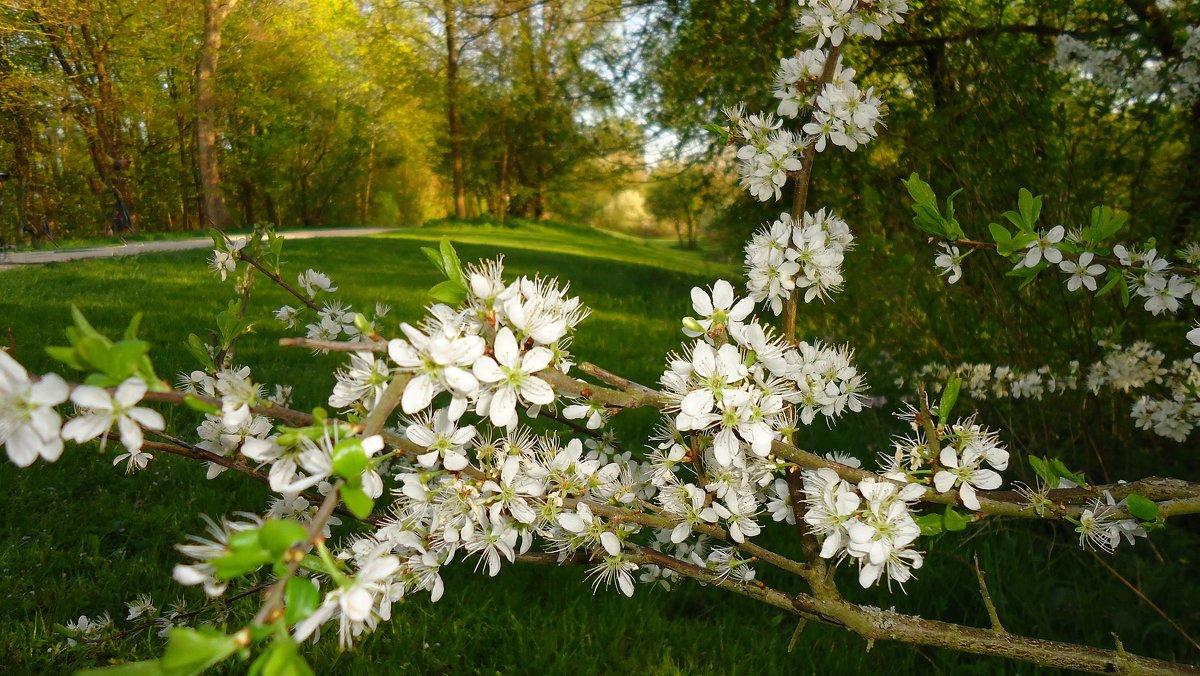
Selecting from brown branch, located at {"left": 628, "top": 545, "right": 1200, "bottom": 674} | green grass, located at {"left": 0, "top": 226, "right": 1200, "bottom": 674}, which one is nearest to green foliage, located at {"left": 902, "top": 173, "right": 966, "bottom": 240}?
brown branch, located at {"left": 628, "top": 545, "right": 1200, "bottom": 674}

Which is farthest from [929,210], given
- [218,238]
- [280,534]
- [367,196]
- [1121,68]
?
[367,196]

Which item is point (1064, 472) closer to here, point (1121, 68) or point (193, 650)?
point (193, 650)

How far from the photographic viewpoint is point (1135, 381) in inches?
102

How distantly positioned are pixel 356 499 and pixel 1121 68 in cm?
475

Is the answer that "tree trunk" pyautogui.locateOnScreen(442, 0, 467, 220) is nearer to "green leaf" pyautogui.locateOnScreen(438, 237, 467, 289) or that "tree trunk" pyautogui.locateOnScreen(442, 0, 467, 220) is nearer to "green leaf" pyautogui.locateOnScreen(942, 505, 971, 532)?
"green leaf" pyautogui.locateOnScreen(438, 237, 467, 289)

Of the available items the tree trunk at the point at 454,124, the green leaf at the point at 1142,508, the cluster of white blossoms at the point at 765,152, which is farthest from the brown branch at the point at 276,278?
the tree trunk at the point at 454,124

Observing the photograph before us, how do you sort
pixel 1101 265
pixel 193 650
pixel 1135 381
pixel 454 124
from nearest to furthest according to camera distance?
1. pixel 193 650
2. pixel 1101 265
3. pixel 1135 381
4. pixel 454 124

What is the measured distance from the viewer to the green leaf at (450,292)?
876 mm

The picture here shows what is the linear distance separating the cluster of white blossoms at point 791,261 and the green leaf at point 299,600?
105 centimetres

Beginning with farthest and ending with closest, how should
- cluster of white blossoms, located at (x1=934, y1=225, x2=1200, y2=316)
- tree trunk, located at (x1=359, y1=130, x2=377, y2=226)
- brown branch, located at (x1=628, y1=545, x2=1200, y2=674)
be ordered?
1. tree trunk, located at (x1=359, y1=130, x2=377, y2=226)
2. cluster of white blossoms, located at (x1=934, y1=225, x2=1200, y2=316)
3. brown branch, located at (x1=628, y1=545, x2=1200, y2=674)

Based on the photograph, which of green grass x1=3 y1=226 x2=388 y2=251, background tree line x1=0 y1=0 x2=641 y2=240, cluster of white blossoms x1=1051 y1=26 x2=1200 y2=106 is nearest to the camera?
cluster of white blossoms x1=1051 y1=26 x2=1200 y2=106

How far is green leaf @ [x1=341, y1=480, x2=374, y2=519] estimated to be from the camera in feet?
2.01

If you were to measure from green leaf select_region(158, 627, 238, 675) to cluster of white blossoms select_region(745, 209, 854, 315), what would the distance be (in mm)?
1114

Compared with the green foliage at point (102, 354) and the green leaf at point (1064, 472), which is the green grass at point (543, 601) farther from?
the green foliage at point (102, 354)
